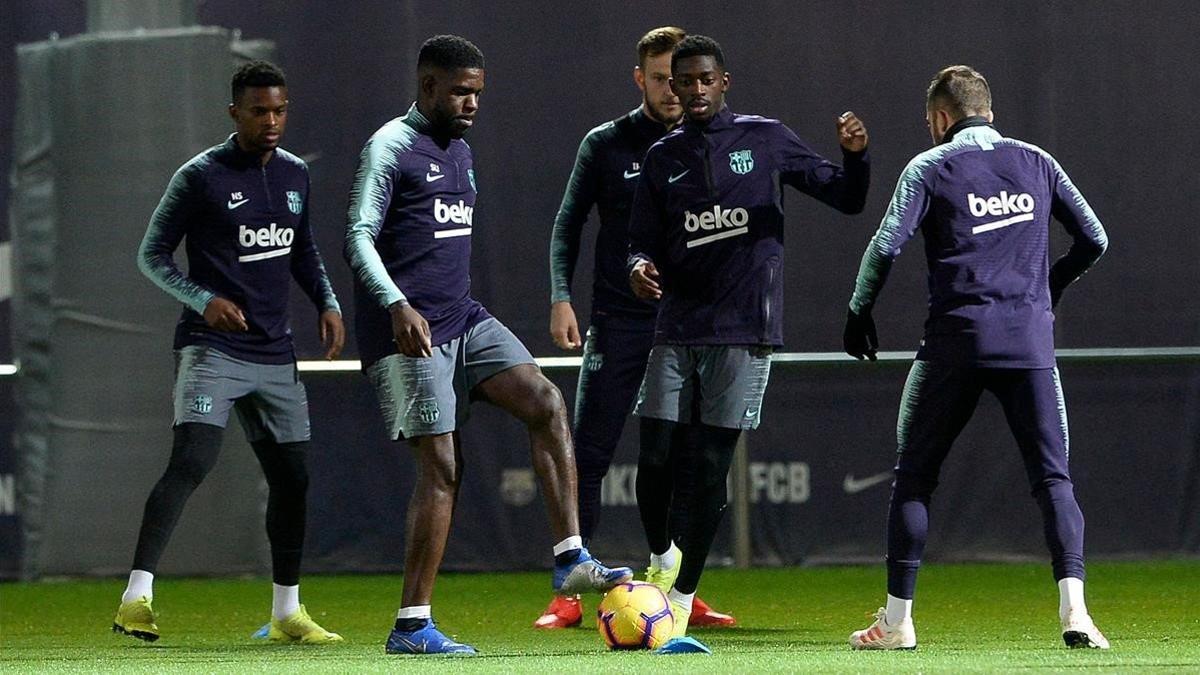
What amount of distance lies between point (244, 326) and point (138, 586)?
3.03ft

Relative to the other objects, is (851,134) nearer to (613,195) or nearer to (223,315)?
(613,195)

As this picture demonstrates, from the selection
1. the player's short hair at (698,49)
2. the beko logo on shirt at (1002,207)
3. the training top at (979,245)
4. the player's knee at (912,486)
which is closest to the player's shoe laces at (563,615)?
the player's knee at (912,486)

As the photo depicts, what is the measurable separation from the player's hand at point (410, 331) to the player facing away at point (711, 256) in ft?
2.76

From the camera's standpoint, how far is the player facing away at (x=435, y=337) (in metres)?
5.63

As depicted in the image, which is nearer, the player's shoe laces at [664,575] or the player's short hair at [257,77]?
the player's short hair at [257,77]

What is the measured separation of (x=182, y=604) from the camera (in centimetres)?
838

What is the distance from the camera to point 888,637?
555 centimetres

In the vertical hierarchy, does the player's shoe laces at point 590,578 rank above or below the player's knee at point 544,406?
below

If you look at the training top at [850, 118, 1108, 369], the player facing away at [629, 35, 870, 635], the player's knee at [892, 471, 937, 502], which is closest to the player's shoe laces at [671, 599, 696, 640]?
the player facing away at [629, 35, 870, 635]

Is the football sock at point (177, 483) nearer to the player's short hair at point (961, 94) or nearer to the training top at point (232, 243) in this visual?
the training top at point (232, 243)

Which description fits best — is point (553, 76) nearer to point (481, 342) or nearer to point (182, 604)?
point (182, 604)

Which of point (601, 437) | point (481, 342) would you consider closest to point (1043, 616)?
point (601, 437)

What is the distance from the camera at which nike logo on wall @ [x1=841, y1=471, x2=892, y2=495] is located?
31.7 feet

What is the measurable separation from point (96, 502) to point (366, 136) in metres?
2.21
